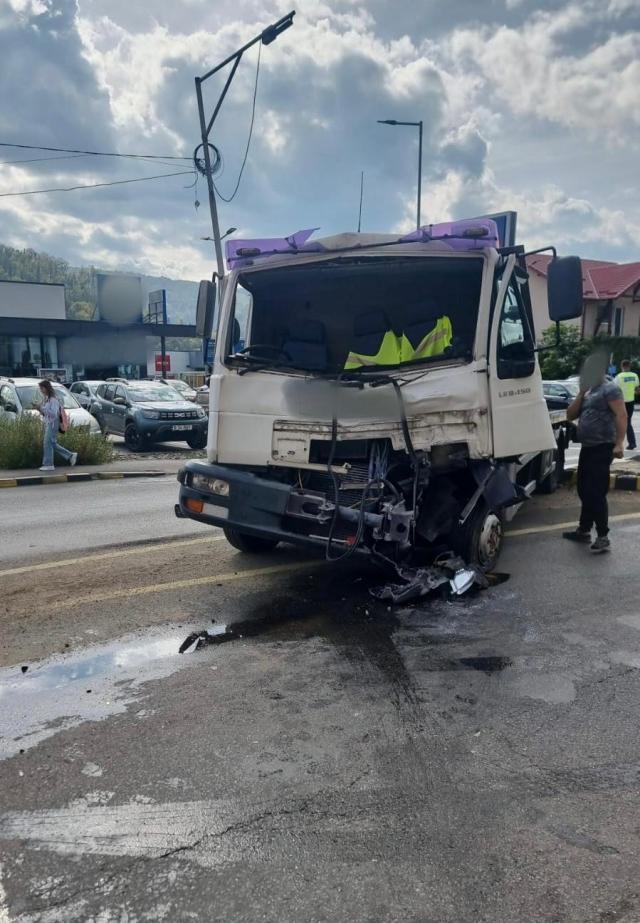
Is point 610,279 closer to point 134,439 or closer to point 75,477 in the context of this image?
point 134,439

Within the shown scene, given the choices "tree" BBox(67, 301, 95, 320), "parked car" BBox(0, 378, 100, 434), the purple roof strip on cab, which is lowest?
"parked car" BBox(0, 378, 100, 434)

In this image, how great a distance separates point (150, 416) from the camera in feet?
54.4

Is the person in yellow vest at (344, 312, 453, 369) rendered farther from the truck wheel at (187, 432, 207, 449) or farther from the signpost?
the signpost

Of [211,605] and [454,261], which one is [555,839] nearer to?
[211,605]

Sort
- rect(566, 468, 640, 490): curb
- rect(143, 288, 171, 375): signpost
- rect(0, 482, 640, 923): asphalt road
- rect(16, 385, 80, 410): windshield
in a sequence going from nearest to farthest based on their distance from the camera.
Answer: rect(0, 482, 640, 923): asphalt road < rect(566, 468, 640, 490): curb < rect(16, 385, 80, 410): windshield < rect(143, 288, 171, 375): signpost

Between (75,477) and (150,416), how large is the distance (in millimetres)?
4567

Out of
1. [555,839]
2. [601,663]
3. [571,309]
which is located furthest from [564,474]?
[555,839]

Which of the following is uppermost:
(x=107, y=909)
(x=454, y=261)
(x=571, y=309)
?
(x=454, y=261)

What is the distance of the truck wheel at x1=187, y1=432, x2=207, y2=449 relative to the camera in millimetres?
17047

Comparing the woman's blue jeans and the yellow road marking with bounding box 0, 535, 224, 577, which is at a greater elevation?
the woman's blue jeans

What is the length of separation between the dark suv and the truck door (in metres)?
11.9

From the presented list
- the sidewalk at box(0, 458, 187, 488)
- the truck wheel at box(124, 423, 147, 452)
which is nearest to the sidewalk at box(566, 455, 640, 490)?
the sidewalk at box(0, 458, 187, 488)

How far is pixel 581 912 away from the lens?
227cm

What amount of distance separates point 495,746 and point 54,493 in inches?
358
